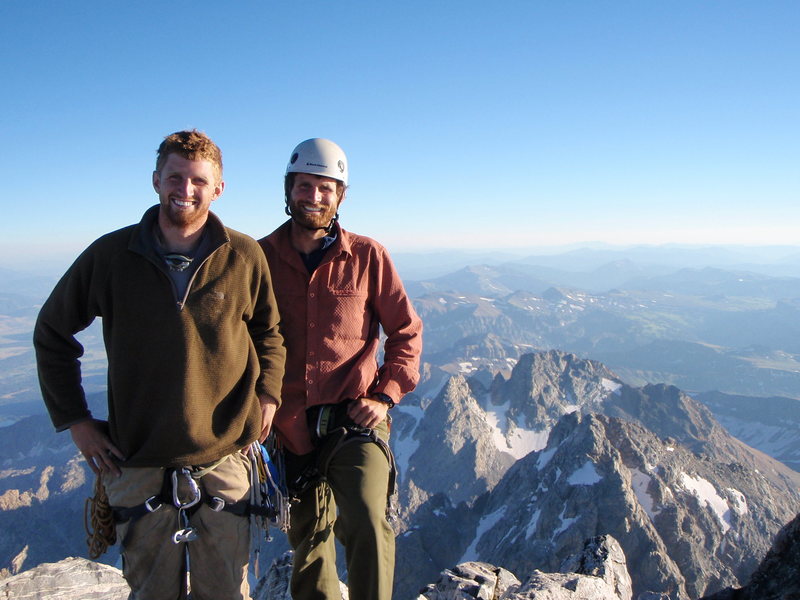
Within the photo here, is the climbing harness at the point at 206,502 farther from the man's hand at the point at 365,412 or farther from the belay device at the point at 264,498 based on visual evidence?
the man's hand at the point at 365,412

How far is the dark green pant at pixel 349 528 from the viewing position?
5773mm

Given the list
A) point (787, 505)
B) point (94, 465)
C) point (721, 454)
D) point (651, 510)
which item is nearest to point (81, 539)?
point (651, 510)

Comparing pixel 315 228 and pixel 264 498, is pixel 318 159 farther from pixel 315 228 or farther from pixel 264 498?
pixel 264 498

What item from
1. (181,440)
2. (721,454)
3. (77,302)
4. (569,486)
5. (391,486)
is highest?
(77,302)

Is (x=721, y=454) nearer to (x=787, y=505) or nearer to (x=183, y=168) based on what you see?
(x=787, y=505)

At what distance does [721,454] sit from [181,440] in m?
A: 224

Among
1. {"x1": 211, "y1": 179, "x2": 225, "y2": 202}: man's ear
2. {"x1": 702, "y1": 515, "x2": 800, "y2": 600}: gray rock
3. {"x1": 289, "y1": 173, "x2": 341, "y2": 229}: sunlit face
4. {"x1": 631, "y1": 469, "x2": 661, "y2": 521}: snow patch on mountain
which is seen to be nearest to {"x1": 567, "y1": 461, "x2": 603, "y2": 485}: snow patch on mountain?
{"x1": 631, "y1": 469, "x2": 661, "y2": 521}: snow patch on mountain

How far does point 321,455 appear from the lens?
6.52 m

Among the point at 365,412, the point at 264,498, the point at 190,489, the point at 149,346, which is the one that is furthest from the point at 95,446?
the point at 365,412

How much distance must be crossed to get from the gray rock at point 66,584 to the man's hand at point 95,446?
5729mm

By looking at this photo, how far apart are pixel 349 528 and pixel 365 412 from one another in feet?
4.88

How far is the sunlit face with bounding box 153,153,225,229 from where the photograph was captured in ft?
16.3

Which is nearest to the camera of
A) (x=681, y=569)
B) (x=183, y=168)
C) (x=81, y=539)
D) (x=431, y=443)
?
(x=183, y=168)

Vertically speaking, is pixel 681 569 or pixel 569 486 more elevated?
pixel 569 486
